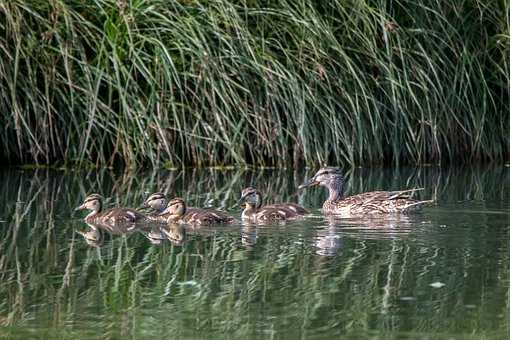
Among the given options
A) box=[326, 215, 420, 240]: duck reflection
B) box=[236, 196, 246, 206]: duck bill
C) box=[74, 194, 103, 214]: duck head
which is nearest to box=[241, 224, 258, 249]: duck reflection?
box=[326, 215, 420, 240]: duck reflection

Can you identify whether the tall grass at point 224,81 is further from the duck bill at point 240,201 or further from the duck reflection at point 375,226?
the duck reflection at point 375,226

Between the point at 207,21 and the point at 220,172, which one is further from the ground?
the point at 207,21

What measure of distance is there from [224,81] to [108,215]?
4.01 meters

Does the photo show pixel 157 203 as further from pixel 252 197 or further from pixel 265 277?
pixel 265 277

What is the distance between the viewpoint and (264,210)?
11.9 m

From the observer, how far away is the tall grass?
15.5m

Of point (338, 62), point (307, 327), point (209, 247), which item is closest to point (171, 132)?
point (338, 62)

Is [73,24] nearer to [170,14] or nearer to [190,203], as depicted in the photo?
[170,14]

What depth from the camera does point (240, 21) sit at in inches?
608

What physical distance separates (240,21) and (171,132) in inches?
59.4

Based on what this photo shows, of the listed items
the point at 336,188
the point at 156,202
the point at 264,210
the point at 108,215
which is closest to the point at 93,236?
the point at 108,215

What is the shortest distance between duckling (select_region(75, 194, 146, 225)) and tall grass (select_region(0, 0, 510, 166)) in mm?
3230

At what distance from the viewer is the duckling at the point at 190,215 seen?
11.5 meters

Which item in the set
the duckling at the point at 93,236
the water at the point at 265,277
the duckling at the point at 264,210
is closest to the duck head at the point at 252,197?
the duckling at the point at 264,210
